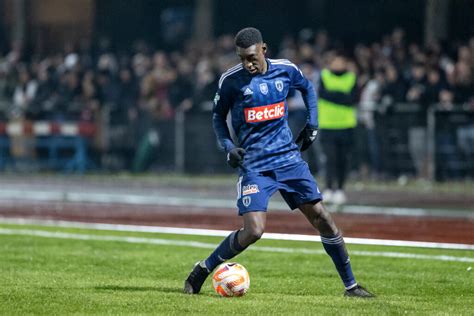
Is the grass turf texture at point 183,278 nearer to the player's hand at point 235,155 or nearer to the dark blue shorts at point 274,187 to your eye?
the dark blue shorts at point 274,187

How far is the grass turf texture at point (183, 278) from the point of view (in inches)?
360

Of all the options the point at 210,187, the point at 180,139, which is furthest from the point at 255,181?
the point at 180,139

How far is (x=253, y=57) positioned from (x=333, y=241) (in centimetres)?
156

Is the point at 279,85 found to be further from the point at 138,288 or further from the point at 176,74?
the point at 176,74

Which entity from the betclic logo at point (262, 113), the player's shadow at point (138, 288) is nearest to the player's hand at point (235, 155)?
the betclic logo at point (262, 113)

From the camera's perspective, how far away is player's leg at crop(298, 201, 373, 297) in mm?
9750

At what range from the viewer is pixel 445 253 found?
43.3ft

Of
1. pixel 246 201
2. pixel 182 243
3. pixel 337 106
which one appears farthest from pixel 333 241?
pixel 337 106

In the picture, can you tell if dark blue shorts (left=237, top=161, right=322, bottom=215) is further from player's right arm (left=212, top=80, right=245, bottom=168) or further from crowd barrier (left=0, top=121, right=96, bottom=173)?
crowd barrier (left=0, top=121, right=96, bottom=173)

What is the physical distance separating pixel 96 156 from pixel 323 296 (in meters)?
18.4

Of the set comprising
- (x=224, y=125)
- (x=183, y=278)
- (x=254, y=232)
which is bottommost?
(x=183, y=278)

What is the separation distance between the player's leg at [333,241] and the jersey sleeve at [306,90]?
68 centimetres

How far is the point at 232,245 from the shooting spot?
9.75 m

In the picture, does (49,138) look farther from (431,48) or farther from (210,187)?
(431,48)
